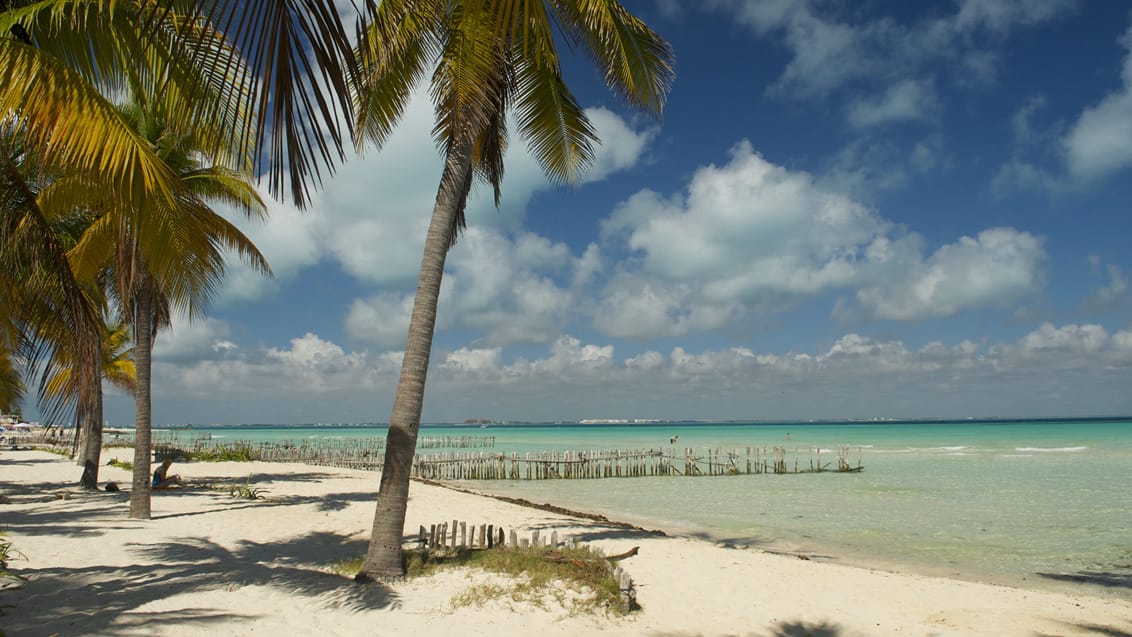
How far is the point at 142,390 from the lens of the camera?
1151 centimetres

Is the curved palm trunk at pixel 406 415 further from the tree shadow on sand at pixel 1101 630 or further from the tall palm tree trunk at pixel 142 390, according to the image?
the tree shadow on sand at pixel 1101 630

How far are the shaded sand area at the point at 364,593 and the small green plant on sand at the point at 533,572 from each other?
6.6 inches

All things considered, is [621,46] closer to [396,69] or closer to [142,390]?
[396,69]

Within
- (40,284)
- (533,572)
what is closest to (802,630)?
(533,572)

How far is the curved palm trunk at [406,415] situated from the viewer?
7.88 metres

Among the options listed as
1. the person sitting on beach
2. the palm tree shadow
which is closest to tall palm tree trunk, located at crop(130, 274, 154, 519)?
the person sitting on beach

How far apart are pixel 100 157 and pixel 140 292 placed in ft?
27.8

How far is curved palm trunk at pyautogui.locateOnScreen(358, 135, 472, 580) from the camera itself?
7.88m

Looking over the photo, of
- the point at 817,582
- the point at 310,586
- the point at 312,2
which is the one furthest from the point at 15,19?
the point at 817,582

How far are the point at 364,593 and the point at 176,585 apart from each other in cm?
206

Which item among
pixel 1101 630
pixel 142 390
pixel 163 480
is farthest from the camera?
pixel 163 480

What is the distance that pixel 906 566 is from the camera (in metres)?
12.0

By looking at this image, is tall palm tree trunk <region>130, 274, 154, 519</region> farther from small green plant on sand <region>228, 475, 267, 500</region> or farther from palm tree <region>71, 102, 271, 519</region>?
small green plant on sand <region>228, 475, 267, 500</region>

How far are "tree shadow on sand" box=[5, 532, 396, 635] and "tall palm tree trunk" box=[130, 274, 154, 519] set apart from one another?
240 cm
